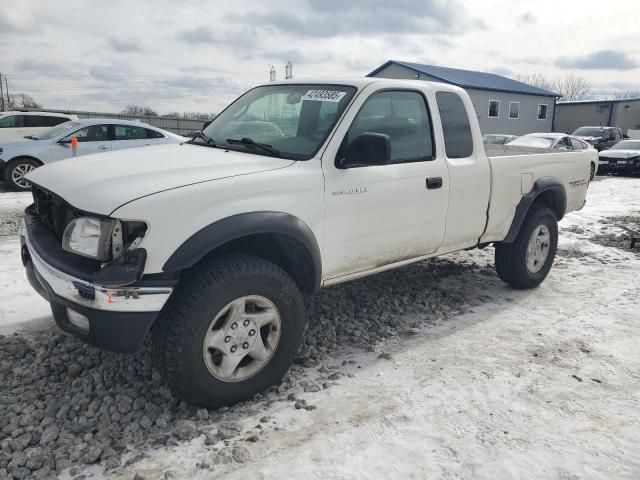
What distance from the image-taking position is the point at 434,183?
4.12 metres

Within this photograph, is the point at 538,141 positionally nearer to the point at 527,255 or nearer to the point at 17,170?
the point at 527,255

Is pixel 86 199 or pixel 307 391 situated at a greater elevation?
pixel 86 199

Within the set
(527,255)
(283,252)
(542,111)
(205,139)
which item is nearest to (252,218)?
(283,252)

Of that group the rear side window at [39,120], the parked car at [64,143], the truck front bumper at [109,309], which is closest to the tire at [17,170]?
the parked car at [64,143]

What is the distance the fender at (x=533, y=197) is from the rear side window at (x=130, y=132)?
874 centimetres

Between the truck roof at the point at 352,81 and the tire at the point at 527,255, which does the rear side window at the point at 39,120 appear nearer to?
the truck roof at the point at 352,81

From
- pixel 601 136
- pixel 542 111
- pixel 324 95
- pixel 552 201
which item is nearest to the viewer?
pixel 324 95

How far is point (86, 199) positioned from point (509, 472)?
259cm

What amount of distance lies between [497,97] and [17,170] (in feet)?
95.6

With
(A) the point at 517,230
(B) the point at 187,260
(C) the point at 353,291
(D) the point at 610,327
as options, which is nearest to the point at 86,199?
(B) the point at 187,260

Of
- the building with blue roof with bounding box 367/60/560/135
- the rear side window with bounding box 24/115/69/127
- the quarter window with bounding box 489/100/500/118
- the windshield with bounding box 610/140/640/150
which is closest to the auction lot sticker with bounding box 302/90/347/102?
the rear side window with bounding box 24/115/69/127

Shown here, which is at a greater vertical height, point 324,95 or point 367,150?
point 324,95

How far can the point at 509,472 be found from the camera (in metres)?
2.68

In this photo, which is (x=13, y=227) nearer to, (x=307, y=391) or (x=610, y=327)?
(x=307, y=391)
